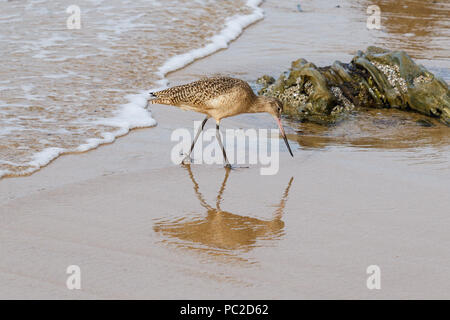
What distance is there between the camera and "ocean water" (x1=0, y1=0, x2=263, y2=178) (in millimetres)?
6277

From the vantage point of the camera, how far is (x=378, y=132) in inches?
271

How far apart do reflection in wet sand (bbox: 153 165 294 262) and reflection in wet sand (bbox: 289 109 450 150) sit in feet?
6.02

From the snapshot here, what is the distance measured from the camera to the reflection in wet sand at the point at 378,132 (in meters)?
6.45

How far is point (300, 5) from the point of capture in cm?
1377

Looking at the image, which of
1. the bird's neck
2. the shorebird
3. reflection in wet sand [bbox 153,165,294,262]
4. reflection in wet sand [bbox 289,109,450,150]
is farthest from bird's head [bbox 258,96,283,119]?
reflection in wet sand [bbox 153,165,294,262]

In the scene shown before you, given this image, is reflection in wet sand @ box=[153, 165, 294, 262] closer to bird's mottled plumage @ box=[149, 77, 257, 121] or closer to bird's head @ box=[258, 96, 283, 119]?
bird's mottled plumage @ box=[149, 77, 257, 121]

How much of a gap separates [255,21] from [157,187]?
7.78 m

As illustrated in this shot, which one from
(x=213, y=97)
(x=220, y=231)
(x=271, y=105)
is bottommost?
(x=220, y=231)

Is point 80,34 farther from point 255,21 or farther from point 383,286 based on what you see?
point 383,286

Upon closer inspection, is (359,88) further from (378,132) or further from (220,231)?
(220,231)

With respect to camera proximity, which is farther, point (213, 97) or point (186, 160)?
point (213, 97)

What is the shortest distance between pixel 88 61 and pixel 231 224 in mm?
5059

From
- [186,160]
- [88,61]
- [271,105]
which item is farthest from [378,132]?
[88,61]

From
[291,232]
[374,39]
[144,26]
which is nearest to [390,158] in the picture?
[291,232]
